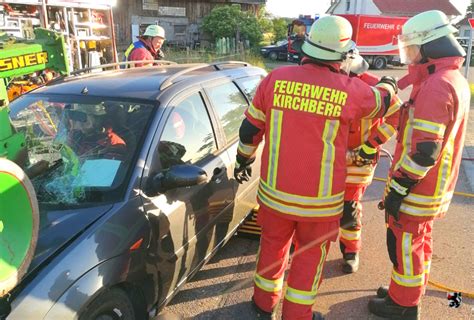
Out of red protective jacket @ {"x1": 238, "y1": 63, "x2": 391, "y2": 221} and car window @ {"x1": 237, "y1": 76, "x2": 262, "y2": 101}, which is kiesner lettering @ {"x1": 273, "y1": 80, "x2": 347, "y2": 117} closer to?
red protective jacket @ {"x1": 238, "y1": 63, "x2": 391, "y2": 221}

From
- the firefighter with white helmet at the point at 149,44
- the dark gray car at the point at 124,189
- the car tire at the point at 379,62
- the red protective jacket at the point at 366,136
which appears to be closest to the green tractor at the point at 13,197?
the dark gray car at the point at 124,189

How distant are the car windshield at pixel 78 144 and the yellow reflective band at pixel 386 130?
1624 millimetres

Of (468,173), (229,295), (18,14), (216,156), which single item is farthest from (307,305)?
(18,14)

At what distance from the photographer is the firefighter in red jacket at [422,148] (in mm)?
2480

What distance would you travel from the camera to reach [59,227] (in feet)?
6.87

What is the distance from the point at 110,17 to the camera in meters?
11.2

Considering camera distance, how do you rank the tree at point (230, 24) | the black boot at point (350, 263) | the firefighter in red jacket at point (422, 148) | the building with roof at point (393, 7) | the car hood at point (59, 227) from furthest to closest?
the building with roof at point (393, 7), the tree at point (230, 24), the black boot at point (350, 263), the firefighter in red jacket at point (422, 148), the car hood at point (59, 227)

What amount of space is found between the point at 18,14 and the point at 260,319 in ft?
26.3

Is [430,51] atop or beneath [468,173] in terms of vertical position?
atop

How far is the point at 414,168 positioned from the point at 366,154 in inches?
23.0

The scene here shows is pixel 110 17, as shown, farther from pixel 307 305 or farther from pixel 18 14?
pixel 307 305

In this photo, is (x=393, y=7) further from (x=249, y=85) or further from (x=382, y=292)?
(x=382, y=292)

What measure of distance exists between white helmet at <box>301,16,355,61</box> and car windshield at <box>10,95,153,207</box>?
1.10 metres

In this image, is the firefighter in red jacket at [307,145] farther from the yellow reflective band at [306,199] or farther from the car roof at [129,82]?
the car roof at [129,82]
